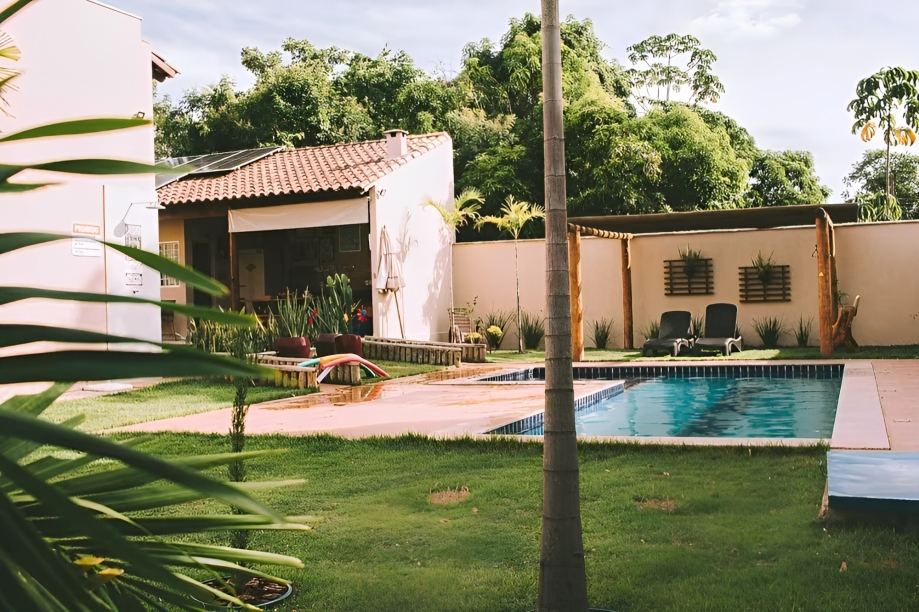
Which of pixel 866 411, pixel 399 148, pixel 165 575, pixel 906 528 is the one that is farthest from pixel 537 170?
pixel 165 575

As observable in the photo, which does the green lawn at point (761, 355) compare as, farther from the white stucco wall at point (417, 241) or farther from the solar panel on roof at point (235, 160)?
the solar panel on roof at point (235, 160)

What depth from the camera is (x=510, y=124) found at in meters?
28.9

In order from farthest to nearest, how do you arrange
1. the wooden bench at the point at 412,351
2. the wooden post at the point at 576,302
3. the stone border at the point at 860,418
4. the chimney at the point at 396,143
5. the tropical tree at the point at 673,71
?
the tropical tree at the point at 673,71, the chimney at the point at 396,143, the wooden post at the point at 576,302, the wooden bench at the point at 412,351, the stone border at the point at 860,418

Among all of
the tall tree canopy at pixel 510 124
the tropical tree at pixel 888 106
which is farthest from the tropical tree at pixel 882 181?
the tall tree canopy at pixel 510 124

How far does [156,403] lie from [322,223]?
302 inches

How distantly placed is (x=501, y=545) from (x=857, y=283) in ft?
49.7

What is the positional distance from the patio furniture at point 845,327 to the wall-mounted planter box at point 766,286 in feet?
5.70

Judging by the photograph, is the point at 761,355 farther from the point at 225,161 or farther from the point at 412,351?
the point at 225,161

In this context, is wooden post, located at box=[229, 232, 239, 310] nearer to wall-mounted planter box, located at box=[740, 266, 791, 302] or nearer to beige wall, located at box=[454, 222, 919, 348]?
beige wall, located at box=[454, 222, 919, 348]

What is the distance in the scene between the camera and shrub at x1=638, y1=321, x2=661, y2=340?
18562mm

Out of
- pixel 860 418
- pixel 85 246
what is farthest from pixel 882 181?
pixel 85 246

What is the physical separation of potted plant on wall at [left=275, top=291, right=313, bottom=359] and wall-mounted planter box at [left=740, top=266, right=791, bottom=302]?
9.01 m

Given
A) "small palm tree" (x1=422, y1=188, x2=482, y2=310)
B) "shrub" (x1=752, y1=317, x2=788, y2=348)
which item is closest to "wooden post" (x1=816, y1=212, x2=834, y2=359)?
"shrub" (x1=752, y1=317, x2=788, y2=348)

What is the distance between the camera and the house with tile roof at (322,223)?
17.3 m
